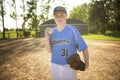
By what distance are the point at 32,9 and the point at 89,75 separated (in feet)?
219

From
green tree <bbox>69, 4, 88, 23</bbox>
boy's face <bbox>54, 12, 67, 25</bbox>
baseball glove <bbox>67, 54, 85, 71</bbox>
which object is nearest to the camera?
baseball glove <bbox>67, 54, 85, 71</bbox>

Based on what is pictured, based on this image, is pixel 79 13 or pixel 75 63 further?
pixel 79 13

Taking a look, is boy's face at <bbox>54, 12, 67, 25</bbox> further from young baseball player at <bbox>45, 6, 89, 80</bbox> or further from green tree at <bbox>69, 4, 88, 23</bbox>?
green tree at <bbox>69, 4, 88, 23</bbox>

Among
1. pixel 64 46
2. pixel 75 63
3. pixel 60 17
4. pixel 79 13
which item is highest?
pixel 79 13

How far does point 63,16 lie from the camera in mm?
3861

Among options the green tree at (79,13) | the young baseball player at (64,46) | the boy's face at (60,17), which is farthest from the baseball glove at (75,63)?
the green tree at (79,13)

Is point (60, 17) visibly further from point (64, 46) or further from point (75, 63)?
point (75, 63)

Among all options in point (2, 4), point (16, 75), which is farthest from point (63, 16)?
Result: point (2, 4)

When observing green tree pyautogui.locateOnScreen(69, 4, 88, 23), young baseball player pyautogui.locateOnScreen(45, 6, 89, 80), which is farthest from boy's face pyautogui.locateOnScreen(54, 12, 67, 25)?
green tree pyautogui.locateOnScreen(69, 4, 88, 23)

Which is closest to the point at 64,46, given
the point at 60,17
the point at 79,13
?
the point at 60,17

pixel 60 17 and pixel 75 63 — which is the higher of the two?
pixel 60 17

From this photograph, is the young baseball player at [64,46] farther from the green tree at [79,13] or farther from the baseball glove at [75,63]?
the green tree at [79,13]

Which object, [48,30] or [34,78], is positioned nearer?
[48,30]

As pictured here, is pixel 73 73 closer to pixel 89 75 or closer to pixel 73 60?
pixel 73 60
